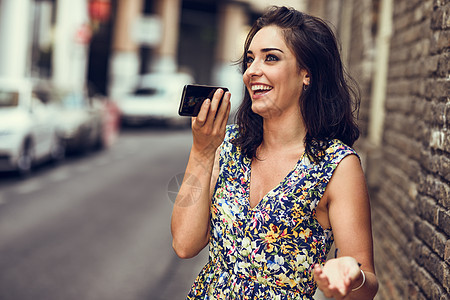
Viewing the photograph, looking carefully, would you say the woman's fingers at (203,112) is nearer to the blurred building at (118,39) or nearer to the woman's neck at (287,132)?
the woman's neck at (287,132)

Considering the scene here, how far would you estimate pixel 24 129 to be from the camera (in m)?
12.0

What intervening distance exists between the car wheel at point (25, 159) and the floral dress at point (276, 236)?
33.5 feet

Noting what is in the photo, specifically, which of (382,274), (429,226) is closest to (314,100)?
(429,226)

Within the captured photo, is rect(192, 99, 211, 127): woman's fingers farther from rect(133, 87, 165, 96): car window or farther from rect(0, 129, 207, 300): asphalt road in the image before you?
rect(133, 87, 165, 96): car window

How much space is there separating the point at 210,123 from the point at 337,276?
29.4 inches

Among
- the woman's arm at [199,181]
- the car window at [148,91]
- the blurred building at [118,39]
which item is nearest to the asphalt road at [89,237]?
the woman's arm at [199,181]

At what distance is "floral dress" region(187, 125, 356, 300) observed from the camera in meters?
2.28

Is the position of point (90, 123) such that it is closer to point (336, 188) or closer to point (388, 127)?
point (388, 127)

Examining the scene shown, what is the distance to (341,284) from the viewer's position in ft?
6.00

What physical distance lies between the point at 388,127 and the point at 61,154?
34.3ft

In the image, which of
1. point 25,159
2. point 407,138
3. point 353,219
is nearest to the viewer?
point 353,219

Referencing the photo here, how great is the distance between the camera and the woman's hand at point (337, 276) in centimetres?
182

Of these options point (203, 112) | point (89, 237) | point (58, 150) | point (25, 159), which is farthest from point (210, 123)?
point (58, 150)

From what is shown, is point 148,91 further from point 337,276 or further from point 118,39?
point 337,276
